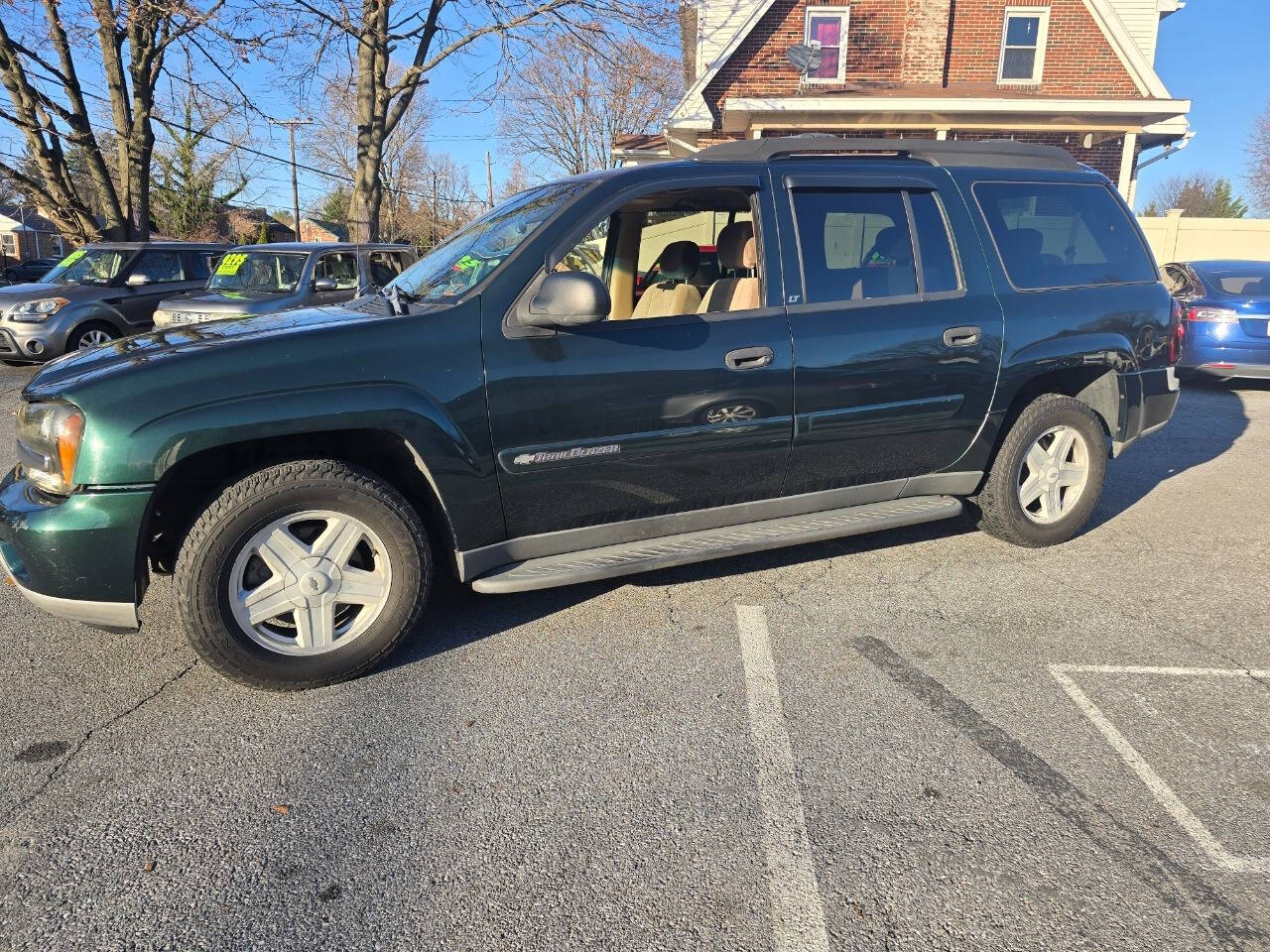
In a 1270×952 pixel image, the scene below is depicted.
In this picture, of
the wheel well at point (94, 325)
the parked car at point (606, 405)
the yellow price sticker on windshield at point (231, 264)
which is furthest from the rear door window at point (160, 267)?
the parked car at point (606, 405)

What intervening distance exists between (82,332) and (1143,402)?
11724mm

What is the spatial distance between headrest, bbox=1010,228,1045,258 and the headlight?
4135 millimetres

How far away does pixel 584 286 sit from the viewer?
3055 mm

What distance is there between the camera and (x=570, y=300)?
3.04 metres

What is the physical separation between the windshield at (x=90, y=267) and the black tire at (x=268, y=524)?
10.5m

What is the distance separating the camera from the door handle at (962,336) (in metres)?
3.91

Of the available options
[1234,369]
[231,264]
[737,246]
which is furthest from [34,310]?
[1234,369]

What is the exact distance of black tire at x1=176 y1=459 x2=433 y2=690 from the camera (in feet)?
9.30

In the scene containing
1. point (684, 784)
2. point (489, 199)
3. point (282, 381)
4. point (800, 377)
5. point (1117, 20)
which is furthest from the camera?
point (489, 199)

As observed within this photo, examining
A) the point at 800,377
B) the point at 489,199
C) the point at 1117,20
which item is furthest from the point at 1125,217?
the point at 489,199

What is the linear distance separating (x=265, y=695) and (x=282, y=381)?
1161 mm

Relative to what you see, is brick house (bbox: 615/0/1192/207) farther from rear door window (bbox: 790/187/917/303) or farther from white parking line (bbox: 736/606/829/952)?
→ white parking line (bbox: 736/606/829/952)

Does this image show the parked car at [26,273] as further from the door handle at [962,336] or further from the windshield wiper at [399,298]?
the door handle at [962,336]

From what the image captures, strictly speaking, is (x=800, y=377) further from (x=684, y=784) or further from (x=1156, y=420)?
(x=1156, y=420)
